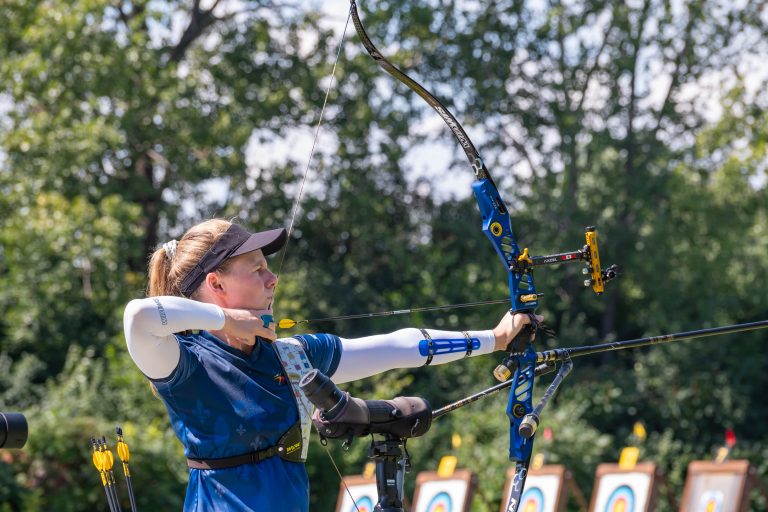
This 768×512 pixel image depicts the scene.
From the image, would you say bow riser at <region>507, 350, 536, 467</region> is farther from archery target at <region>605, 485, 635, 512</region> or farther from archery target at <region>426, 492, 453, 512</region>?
archery target at <region>426, 492, 453, 512</region>

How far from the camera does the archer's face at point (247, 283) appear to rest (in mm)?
2639

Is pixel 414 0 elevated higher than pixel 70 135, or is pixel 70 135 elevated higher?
pixel 414 0

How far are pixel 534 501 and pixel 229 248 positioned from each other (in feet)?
19.0

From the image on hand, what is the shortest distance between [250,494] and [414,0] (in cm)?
1096

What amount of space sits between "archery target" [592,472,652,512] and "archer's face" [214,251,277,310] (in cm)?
531

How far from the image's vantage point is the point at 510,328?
299 centimetres

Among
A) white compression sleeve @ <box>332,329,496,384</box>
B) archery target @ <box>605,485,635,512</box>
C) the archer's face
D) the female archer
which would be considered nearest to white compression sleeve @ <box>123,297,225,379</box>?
the female archer

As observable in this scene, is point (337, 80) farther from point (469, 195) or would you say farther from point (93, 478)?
point (93, 478)

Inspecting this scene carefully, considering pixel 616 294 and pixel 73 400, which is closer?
pixel 73 400

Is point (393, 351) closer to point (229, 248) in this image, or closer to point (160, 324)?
point (229, 248)

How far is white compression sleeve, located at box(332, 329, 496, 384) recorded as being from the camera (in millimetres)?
2828

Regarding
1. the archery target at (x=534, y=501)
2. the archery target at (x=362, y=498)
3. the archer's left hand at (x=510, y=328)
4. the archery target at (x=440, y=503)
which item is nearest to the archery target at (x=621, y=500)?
the archery target at (x=534, y=501)

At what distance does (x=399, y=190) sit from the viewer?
13.6 metres

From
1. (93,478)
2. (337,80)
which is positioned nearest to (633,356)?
(337,80)
